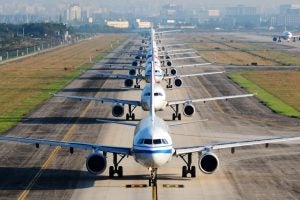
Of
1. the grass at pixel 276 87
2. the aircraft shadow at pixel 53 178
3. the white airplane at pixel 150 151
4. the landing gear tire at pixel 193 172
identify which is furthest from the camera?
the grass at pixel 276 87

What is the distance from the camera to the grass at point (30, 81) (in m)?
83.8

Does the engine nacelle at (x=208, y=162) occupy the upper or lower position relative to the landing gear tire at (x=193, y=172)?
upper

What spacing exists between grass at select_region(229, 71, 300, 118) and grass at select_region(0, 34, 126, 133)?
106ft

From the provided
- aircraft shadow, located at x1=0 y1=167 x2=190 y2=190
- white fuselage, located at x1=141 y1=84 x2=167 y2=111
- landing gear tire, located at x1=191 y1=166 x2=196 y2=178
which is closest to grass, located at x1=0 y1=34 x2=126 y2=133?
white fuselage, located at x1=141 y1=84 x2=167 y2=111

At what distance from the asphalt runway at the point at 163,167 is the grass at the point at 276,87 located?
3.51m

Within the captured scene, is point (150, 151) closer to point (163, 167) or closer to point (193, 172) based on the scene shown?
point (193, 172)

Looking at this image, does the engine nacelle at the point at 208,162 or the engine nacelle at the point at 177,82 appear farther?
the engine nacelle at the point at 177,82

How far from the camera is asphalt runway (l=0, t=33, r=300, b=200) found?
43.8 metres

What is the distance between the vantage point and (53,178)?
156ft

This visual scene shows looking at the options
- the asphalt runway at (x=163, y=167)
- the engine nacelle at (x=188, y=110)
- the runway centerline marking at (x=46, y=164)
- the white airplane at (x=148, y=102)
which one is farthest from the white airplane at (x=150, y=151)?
the engine nacelle at (x=188, y=110)

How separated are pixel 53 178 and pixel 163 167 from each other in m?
8.54

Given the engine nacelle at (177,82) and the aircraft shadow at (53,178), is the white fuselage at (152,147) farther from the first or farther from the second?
the engine nacelle at (177,82)

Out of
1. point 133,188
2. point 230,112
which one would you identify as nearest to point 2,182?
point 133,188

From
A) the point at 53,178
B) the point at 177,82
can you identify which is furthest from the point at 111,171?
the point at 177,82
